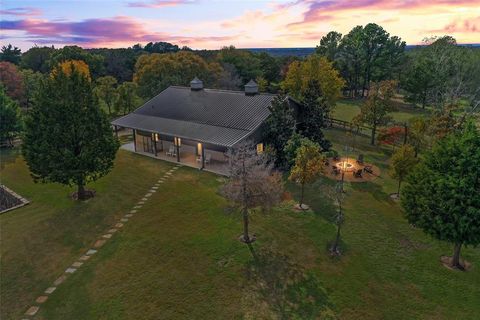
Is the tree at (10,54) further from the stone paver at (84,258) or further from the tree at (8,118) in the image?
the stone paver at (84,258)

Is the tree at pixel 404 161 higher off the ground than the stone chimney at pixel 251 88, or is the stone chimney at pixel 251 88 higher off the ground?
the stone chimney at pixel 251 88

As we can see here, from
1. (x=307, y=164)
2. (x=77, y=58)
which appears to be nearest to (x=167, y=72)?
(x=77, y=58)

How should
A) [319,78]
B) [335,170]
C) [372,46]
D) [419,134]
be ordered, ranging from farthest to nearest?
[372,46]
[319,78]
[419,134]
[335,170]

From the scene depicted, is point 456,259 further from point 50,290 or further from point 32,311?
point 32,311

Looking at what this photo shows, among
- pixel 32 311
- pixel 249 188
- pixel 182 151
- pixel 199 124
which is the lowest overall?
pixel 32 311

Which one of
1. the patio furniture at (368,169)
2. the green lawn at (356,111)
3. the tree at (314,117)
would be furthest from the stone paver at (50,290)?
the green lawn at (356,111)

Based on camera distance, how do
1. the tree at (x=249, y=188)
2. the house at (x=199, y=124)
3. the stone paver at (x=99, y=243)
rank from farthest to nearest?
1. the house at (x=199, y=124)
2. the stone paver at (x=99, y=243)
3. the tree at (x=249, y=188)

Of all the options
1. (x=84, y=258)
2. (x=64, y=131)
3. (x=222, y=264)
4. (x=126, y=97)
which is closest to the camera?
(x=222, y=264)
